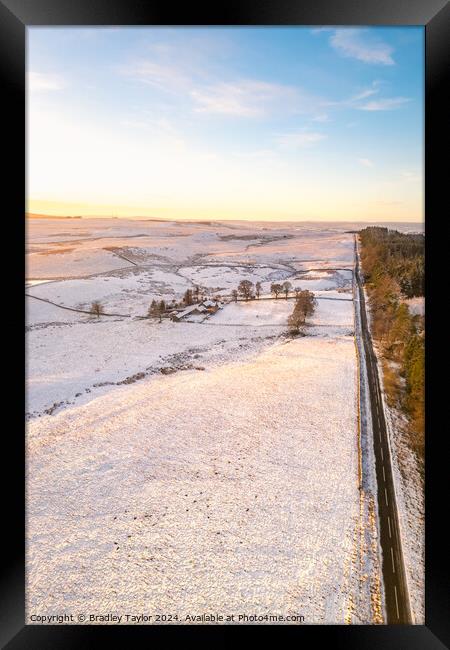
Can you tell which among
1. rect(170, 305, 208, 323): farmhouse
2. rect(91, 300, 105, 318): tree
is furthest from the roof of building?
rect(91, 300, 105, 318): tree

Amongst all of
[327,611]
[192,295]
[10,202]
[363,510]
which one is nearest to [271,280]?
[192,295]

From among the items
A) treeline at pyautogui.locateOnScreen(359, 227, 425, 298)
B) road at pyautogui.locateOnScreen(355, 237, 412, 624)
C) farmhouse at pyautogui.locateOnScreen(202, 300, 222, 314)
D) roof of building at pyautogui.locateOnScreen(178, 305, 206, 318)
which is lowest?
road at pyautogui.locateOnScreen(355, 237, 412, 624)

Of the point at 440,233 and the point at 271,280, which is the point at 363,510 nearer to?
the point at 440,233

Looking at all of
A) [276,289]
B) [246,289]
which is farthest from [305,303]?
[246,289]

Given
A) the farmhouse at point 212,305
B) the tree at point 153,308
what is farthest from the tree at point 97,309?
the farmhouse at point 212,305

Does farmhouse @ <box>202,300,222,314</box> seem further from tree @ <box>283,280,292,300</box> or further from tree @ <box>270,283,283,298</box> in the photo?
tree @ <box>283,280,292,300</box>
